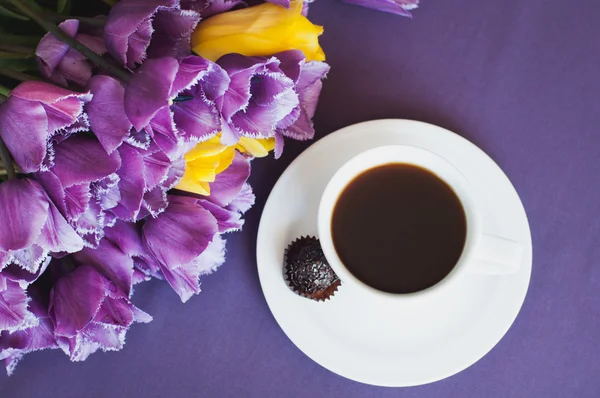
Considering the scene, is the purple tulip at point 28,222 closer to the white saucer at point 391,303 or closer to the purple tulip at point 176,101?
the purple tulip at point 176,101

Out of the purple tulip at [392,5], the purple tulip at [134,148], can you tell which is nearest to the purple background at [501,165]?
the purple tulip at [392,5]

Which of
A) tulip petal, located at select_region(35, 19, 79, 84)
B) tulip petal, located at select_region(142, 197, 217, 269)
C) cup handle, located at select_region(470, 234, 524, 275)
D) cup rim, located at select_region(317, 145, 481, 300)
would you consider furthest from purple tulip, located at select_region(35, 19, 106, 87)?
cup handle, located at select_region(470, 234, 524, 275)

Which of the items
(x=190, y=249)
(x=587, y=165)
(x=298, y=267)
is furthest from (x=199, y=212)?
(x=587, y=165)

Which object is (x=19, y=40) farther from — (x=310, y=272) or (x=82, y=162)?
(x=310, y=272)

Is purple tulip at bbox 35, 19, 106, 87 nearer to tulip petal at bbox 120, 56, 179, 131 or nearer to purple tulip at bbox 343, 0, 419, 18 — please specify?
tulip petal at bbox 120, 56, 179, 131

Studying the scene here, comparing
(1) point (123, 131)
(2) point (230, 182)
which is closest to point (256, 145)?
(2) point (230, 182)

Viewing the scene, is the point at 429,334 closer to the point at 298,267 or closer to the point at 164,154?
the point at 298,267

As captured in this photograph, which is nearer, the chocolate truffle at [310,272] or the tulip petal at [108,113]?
the tulip petal at [108,113]
